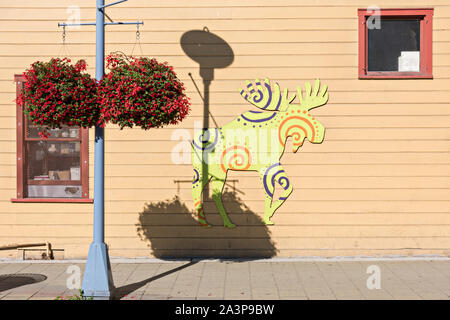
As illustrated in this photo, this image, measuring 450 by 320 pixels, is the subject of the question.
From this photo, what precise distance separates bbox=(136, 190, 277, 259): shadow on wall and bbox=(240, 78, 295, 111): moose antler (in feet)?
5.68

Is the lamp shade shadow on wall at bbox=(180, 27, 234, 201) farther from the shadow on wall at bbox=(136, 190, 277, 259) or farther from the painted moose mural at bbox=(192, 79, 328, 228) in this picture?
the shadow on wall at bbox=(136, 190, 277, 259)

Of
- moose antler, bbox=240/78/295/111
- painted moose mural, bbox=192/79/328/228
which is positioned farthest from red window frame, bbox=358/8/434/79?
moose antler, bbox=240/78/295/111

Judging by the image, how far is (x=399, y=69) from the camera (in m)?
9.57

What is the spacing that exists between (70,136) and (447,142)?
21.5 feet

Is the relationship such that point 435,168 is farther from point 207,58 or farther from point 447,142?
point 207,58

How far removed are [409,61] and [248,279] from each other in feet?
15.6

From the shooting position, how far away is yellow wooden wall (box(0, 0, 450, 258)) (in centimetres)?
941

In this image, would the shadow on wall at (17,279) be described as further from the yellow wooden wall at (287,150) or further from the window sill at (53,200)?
the window sill at (53,200)

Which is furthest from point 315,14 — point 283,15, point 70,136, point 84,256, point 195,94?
point 84,256

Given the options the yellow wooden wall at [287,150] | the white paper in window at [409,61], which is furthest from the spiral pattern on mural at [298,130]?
the white paper in window at [409,61]

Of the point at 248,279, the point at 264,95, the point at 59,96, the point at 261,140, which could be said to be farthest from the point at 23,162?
the point at 248,279

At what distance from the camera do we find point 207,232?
948 cm

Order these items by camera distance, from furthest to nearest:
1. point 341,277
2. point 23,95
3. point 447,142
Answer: point 447,142 < point 341,277 < point 23,95

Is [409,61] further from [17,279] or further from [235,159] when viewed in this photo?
[17,279]
